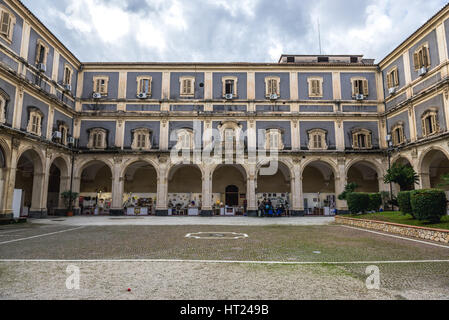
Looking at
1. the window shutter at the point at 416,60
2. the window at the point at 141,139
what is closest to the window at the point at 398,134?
the window shutter at the point at 416,60

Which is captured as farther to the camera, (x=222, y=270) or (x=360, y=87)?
(x=360, y=87)

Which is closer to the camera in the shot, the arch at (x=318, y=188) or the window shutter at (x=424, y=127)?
the window shutter at (x=424, y=127)

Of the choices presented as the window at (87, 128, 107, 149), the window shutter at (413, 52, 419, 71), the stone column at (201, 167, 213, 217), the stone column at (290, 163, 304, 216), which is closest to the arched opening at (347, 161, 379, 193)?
the stone column at (290, 163, 304, 216)

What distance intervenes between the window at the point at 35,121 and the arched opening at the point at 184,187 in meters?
11.2

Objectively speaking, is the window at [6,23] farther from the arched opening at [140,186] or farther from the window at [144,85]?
the arched opening at [140,186]

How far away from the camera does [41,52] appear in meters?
19.7

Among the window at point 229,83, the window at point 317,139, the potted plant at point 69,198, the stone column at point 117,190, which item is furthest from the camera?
the window at point 229,83

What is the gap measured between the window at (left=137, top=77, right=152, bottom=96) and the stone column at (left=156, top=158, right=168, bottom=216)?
6.54m

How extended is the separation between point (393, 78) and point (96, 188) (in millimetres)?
28879

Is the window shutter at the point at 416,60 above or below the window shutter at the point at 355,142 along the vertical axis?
above

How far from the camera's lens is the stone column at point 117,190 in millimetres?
23031

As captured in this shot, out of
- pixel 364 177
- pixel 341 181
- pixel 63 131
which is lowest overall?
pixel 341 181

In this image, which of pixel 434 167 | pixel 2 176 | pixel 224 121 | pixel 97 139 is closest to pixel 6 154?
pixel 2 176

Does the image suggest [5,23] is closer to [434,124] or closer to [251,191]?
[251,191]
